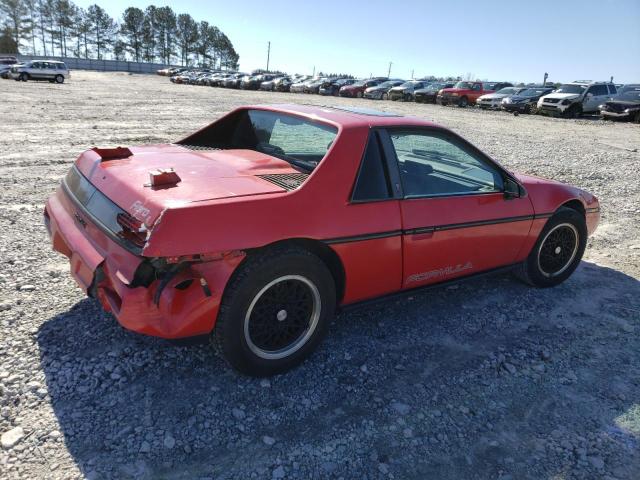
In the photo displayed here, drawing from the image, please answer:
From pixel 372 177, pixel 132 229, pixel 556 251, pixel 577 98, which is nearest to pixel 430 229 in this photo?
pixel 372 177

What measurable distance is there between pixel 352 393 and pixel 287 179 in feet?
4.52

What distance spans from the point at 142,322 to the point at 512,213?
2941mm

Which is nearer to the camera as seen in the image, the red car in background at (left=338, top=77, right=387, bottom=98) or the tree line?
the red car in background at (left=338, top=77, right=387, bottom=98)

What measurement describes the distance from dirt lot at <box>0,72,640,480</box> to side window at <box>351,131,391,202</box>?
1.05 metres

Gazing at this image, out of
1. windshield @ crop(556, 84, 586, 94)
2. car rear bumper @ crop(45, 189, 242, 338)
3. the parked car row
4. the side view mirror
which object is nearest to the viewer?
car rear bumper @ crop(45, 189, 242, 338)

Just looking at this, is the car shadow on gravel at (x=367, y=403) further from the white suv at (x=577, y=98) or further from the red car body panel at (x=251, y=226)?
the white suv at (x=577, y=98)

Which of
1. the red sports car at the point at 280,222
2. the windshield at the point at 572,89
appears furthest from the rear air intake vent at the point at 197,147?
the windshield at the point at 572,89

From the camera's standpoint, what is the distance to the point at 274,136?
3773mm

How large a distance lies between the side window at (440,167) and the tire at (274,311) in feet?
3.36

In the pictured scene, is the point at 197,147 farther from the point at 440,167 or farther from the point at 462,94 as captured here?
the point at 462,94

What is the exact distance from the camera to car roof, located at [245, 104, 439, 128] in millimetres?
3143

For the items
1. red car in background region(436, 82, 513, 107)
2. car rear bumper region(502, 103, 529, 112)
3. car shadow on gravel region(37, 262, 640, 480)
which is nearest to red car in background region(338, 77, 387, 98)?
red car in background region(436, 82, 513, 107)

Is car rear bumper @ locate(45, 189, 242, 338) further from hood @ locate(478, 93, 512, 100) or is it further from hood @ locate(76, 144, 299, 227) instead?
hood @ locate(478, 93, 512, 100)

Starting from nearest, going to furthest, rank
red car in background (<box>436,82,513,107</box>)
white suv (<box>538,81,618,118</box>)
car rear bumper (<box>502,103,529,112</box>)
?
white suv (<box>538,81,618,118</box>) < car rear bumper (<box>502,103,529,112</box>) < red car in background (<box>436,82,513,107</box>)
